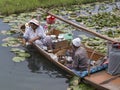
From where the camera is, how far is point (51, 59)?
32.3 feet

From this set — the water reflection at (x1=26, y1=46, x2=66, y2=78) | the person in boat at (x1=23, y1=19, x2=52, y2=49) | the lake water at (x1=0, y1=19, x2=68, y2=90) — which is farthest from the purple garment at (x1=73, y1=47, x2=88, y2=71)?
the person in boat at (x1=23, y1=19, x2=52, y2=49)

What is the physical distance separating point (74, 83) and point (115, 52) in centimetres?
141

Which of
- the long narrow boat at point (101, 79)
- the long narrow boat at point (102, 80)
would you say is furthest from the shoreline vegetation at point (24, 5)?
the long narrow boat at point (102, 80)

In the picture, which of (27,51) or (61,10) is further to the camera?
(61,10)

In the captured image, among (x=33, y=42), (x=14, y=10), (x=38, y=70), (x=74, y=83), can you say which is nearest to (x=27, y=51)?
(x=33, y=42)

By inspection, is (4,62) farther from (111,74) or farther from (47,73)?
(111,74)

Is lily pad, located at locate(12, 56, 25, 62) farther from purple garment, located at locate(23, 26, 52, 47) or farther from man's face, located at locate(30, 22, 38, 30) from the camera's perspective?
man's face, located at locate(30, 22, 38, 30)

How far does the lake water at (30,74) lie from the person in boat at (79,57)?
582 mm

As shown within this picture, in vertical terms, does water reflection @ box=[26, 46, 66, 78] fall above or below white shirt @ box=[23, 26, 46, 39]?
below

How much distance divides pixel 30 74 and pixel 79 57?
1760 millimetres

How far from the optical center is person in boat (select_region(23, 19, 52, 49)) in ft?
35.5

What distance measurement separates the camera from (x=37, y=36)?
35.7 ft

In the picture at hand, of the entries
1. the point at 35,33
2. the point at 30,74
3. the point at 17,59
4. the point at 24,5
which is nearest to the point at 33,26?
the point at 35,33

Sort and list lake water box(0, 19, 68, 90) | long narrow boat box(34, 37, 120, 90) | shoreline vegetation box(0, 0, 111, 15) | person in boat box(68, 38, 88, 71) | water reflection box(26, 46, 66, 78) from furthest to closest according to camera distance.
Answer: shoreline vegetation box(0, 0, 111, 15), water reflection box(26, 46, 66, 78), lake water box(0, 19, 68, 90), person in boat box(68, 38, 88, 71), long narrow boat box(34, 37, 120, 90)
